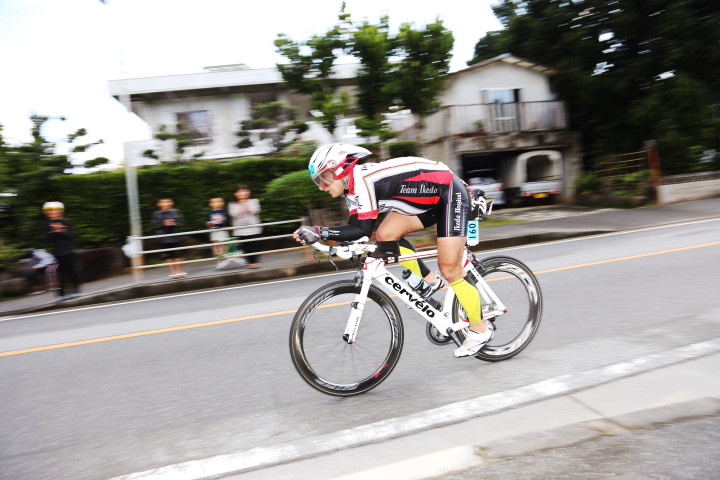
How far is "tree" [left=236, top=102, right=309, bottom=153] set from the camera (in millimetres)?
19422

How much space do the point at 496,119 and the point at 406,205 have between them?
806 inches

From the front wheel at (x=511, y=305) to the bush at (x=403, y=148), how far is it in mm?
15005

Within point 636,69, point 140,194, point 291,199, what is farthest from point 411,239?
point 636,69

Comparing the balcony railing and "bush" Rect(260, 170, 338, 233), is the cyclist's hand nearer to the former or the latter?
"bush" Rect(260, 170, 338, 233)

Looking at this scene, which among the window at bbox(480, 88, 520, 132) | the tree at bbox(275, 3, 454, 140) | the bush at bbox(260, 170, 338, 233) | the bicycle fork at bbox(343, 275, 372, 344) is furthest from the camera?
the window at bbox(480, 88, 520, 132)

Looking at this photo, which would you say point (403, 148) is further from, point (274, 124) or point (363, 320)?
point (363, 320)

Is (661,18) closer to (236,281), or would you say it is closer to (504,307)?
(236,281)

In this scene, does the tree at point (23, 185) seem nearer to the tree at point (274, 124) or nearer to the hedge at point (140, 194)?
the hedge at point (140, 194)

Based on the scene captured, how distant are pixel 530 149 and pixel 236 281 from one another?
17042 mm

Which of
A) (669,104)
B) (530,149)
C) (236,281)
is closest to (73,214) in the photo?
(236,281)

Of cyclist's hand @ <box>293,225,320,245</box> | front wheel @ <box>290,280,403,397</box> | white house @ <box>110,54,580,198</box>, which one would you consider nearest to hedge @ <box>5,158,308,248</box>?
white house @ <box>110,54,580,198</box>

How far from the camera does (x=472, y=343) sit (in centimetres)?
389

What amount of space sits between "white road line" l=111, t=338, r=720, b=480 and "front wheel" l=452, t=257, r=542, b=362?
→ 1.97 feet

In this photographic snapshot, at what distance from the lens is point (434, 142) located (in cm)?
2261
